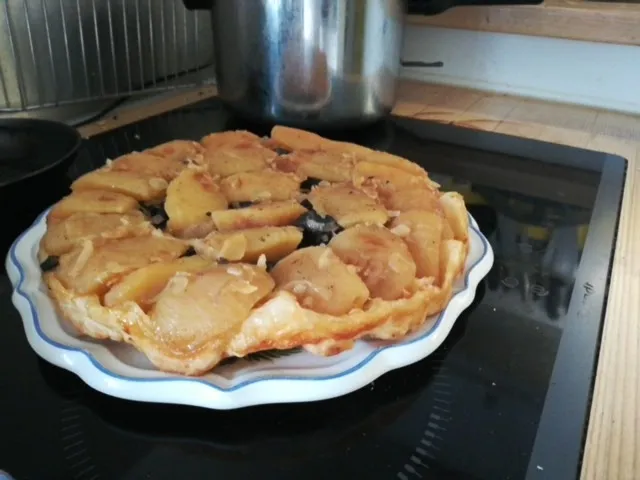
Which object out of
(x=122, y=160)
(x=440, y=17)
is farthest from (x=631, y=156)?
(x=122, y=160)

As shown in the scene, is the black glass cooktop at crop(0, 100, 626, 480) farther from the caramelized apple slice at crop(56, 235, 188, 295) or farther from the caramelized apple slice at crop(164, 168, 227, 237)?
the caramelized apple slice at crop(164, 168, 227, 237)

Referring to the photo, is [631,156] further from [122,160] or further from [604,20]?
[122,160]


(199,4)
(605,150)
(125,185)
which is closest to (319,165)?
(125,185)

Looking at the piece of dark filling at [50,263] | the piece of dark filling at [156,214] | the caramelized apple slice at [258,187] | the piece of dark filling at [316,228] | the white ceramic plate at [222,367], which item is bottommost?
the white ceramic plate at [222,367]

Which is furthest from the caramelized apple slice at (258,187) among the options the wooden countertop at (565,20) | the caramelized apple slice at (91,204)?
the wooden countertop at (565,20)

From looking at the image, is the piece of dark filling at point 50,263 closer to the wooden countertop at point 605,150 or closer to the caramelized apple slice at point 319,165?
the caramelized apple slice at point 319,165

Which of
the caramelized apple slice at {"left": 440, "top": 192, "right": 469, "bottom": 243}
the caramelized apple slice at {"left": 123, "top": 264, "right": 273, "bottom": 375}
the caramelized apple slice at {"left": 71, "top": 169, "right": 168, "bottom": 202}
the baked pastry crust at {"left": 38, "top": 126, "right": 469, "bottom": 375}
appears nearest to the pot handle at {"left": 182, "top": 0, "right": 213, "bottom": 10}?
the baked pastry crust at {"left": 38, "top": 126, "right": 469, "bottom": 375}
